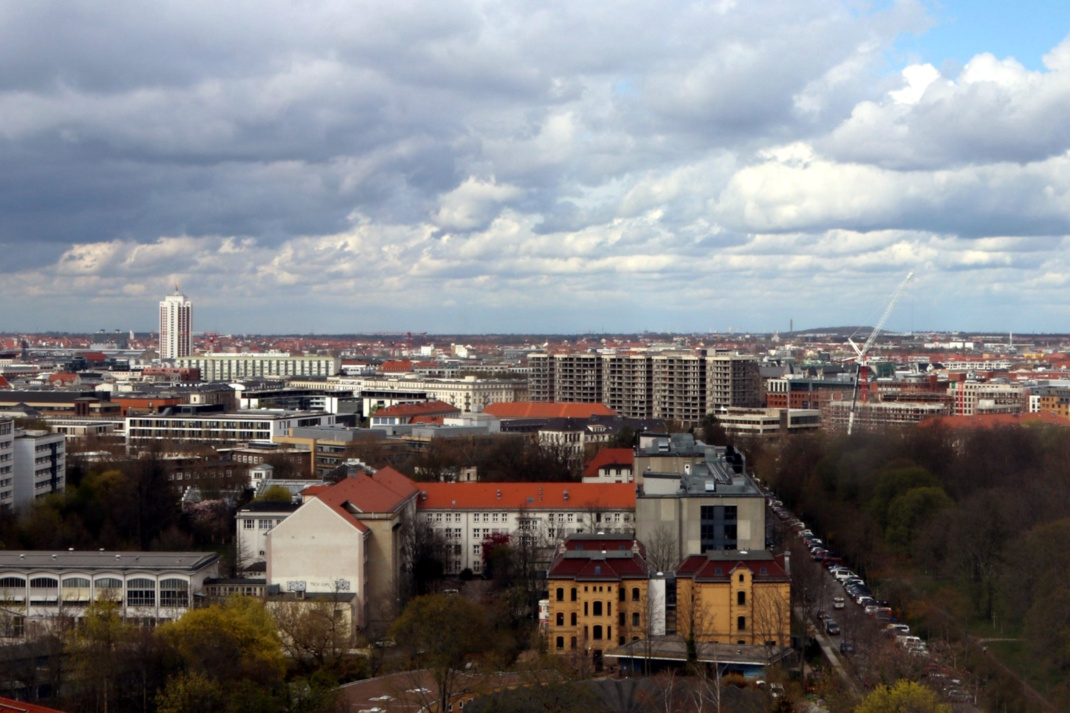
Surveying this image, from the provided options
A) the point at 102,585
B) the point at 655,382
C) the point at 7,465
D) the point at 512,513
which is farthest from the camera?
the point at 655,382

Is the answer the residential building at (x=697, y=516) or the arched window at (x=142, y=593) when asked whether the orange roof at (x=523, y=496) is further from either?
the arched window at (x=142, y=593)

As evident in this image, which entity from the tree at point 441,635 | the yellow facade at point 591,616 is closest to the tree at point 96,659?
the tree at point 441,635

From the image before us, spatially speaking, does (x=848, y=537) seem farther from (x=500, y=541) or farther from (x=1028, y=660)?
(x=1028, y=660)

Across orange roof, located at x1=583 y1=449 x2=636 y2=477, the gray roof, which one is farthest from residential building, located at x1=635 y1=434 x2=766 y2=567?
orange roof, located at x1=583 y1=449 x2=636 y2=477

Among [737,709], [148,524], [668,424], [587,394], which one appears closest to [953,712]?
[737,709]

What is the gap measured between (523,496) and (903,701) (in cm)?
2629

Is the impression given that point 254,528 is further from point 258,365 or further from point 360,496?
point 258,365

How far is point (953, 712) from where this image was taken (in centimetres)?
2883

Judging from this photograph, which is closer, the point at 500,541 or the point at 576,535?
the point at 576,535

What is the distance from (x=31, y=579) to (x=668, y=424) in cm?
6069

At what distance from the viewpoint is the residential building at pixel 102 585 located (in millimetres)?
39719

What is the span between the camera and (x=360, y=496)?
45.2m

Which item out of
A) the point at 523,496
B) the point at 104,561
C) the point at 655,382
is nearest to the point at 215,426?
the point at 655,382

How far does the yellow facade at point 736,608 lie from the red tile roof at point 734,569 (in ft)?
0.37
